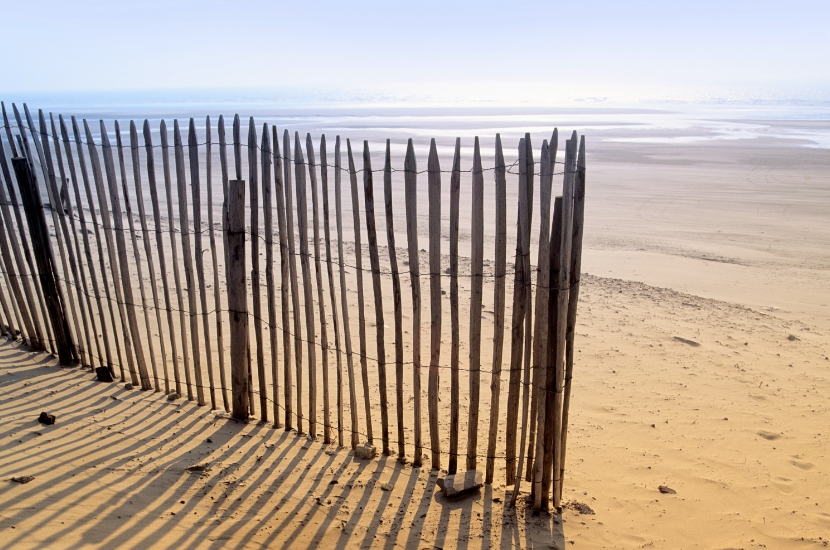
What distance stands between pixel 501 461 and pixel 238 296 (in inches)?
89.1

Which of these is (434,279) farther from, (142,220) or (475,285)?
(142,220)

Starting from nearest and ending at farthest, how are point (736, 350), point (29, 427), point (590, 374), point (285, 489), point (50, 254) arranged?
point (285, 489)
point (29, 427)
point (50, 254)
point (590, 374)
point (736, 350)

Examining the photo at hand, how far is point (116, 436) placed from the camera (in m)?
4.14

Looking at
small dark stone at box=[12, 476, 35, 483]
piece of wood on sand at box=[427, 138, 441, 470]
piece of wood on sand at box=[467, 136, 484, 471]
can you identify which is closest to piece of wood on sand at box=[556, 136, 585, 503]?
piece of wood on sand at box=[467, 136, 484, 471]

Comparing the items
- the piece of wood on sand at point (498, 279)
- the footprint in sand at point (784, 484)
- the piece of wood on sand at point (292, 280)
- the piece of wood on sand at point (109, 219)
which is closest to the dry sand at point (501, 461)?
the footprint in sand at point (784, 484)

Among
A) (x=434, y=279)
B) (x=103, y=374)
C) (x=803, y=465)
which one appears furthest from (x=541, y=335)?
(x=103, y=374)

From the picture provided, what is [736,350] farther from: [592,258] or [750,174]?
[750,174]

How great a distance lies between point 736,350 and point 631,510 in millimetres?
3268

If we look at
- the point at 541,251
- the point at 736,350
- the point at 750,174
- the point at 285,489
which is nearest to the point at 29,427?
the point at 285,489

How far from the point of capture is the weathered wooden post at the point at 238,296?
168 inches

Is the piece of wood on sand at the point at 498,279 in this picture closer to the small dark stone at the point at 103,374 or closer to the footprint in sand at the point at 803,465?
the footprint in sand at the point at 803,465

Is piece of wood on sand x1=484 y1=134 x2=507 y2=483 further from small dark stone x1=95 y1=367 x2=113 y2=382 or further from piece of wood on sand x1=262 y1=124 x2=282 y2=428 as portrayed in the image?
small dark stone x1=95 y1=367 x2=113 y2=382

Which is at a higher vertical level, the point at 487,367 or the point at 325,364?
the point at 325,364

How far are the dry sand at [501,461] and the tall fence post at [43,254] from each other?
1.00 feet
